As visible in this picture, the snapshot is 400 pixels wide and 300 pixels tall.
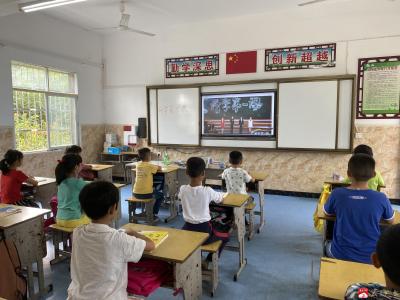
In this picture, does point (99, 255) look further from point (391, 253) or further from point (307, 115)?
point (307, 115)

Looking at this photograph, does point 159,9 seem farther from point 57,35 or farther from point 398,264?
point 398,264

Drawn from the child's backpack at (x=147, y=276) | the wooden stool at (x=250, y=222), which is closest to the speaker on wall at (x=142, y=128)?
the wooden stool at (x=250, y=222)

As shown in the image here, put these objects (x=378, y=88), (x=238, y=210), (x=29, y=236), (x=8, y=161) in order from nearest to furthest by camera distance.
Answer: (x=29, y=236) < (x=238, y=210) < (x=8, y=161) < (x=378, y=88)

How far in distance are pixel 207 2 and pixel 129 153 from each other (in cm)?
369

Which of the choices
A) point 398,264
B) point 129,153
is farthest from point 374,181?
point 129,153

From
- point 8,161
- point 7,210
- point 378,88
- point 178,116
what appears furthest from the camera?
point 178,116

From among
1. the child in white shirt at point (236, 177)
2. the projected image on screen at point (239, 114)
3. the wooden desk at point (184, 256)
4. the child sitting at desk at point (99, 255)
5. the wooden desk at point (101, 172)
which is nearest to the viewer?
the child sitting at desk at point (99, 255)

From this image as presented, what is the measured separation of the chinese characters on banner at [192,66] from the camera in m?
6.25

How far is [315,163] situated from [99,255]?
499cm

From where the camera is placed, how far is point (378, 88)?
16.5 ft

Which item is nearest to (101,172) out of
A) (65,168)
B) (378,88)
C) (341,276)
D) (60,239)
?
(60,239)

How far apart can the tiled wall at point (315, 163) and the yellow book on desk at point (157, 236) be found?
14.4ft

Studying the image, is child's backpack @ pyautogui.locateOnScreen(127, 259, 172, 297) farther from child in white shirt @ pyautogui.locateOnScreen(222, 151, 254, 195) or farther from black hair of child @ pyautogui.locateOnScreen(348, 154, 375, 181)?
child in white shirt @ pyautogui.locateOnScreen(222, 151, 254, 195)

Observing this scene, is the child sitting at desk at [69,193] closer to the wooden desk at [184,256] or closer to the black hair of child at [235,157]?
the wooden desk at [184,256]
